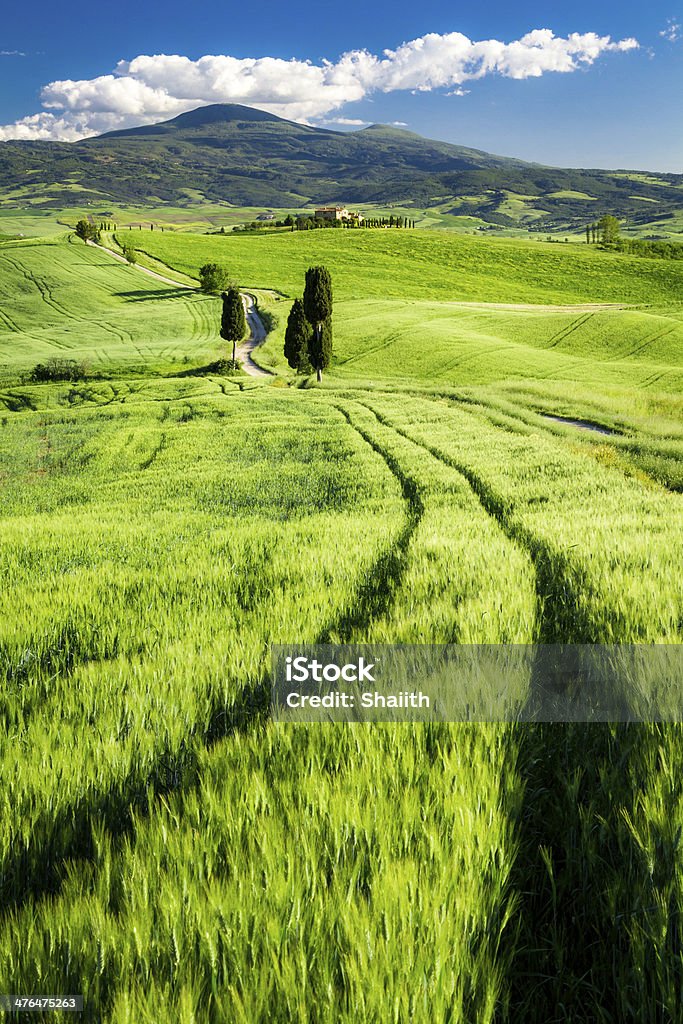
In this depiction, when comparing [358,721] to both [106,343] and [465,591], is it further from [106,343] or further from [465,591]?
[106,343]

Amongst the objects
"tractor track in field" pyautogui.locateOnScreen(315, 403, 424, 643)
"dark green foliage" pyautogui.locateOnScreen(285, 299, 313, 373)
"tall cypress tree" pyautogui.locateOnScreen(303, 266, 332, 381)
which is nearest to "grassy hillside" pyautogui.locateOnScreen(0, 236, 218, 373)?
"dark green foliage" pyautogui.locateOnScreen(285, 299, 313, 373)

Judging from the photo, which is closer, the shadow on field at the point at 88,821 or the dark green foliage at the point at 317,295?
the shadow on field at the point at 88,821

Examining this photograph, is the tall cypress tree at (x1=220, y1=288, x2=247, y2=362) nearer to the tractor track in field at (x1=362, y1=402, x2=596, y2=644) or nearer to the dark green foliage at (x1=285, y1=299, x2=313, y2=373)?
the dark green foliage at (x1=285, y1=299, x2=313, y2=373)

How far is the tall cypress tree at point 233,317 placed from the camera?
59938 millimetres

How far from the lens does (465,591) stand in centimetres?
476

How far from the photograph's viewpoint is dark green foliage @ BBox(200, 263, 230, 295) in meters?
95.2

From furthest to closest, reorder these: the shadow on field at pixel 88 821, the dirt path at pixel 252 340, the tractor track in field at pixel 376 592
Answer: the dirt path at pixel 252 340 < the tractor track in field at pixel 376 592 < the shadow on field at pixel 88 821

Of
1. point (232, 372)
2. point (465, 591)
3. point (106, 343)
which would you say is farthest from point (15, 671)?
point (106, 343)

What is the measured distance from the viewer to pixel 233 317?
199 feet

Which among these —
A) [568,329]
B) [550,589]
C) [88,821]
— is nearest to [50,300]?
[568,329]

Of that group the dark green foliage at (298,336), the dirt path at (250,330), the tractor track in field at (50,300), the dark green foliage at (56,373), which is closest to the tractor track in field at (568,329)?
the dark green foliage at (298,336)

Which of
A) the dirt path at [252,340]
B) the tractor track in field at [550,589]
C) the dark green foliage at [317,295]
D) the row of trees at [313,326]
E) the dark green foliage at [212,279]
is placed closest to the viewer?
the tractor track in field at [550,589]

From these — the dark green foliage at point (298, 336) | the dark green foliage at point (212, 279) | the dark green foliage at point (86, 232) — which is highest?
the dark green foliage at point (86, 232)

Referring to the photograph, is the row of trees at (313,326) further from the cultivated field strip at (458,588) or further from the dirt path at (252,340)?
the cultivated field strip at (458,588)
